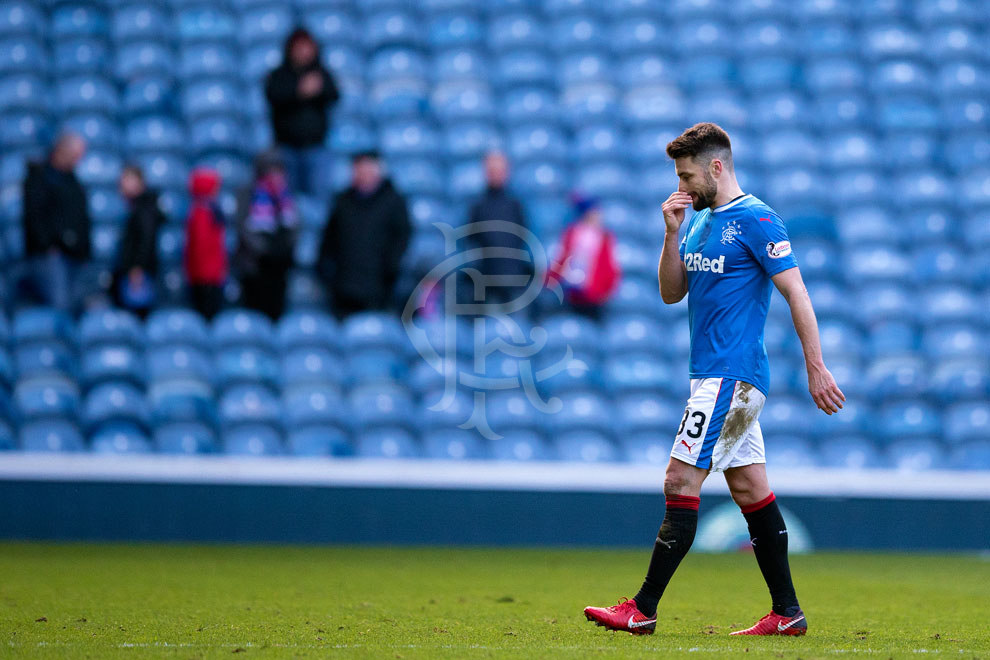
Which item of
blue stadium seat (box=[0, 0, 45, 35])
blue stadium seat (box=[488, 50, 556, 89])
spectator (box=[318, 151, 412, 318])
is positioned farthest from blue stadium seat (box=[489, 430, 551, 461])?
blue stadium seat (box=[0, 0, 45, 35])

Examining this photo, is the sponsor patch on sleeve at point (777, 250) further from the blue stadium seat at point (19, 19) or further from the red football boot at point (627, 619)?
the blue stadium seat at point (19, 19)

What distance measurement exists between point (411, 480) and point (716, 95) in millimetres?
5473

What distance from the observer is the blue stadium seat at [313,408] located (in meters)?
8.90

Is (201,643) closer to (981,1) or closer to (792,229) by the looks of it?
(792,229)

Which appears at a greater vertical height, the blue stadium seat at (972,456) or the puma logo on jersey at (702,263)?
the puma logo on jersey at (702,263)

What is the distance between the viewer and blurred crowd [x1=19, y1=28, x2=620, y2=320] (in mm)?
9062

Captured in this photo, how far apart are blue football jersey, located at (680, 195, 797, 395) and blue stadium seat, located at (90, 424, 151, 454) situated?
563 cm

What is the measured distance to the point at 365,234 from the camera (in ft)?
30.2

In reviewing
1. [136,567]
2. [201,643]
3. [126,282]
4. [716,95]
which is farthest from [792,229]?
[201,643]

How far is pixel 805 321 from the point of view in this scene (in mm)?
3873

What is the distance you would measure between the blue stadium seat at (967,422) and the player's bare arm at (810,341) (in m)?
6.11

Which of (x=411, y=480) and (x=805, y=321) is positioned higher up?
(x=805, y=321)

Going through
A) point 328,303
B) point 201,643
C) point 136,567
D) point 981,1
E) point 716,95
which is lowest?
point 136,567

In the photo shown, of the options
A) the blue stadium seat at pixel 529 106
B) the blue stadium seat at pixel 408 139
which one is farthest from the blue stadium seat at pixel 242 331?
the blue stadium seat at pixel 529 106
